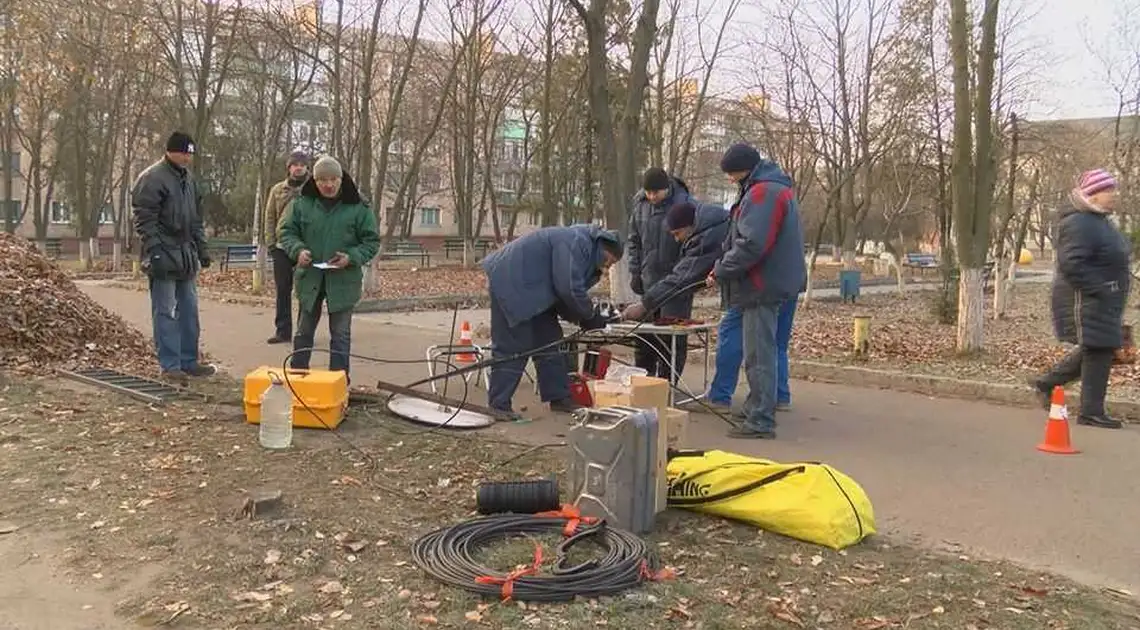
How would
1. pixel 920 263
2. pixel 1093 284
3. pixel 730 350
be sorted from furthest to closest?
pixel 920 263
pixel 730 350
pixel 1093 284

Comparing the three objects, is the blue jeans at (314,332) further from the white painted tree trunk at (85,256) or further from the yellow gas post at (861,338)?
the white painted tree trunk at (85,256)

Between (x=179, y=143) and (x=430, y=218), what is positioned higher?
(x=430, y=218)

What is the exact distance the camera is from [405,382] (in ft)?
27.6

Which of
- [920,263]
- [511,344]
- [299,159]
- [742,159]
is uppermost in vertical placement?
[299,159]

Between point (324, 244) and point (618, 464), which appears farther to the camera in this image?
point (324, 244)

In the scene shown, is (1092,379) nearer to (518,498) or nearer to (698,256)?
(698,256)

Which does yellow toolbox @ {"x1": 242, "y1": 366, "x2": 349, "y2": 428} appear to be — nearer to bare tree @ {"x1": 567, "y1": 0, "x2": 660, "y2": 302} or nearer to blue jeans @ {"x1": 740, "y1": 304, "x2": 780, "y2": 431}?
blue jeans @ {"x1": 740, "y1": 304, "x2": 780, "y2": 431}

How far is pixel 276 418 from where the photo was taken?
18.4 feet

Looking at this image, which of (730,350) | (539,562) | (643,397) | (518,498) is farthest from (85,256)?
(539,562)

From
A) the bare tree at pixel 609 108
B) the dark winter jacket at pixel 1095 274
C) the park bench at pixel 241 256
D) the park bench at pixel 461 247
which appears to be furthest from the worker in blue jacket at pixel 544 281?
the park bench at pixel 461 247

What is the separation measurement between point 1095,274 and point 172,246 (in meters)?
6.89

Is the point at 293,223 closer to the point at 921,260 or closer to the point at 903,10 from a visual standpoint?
the point at 903,10

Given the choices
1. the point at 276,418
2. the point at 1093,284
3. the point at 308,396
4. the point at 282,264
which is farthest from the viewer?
the point at 282,264

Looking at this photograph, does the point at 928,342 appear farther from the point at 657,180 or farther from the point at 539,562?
the point at 539,562
